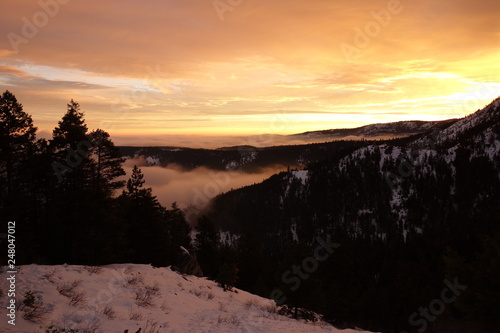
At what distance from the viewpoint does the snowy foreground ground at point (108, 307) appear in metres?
6.90

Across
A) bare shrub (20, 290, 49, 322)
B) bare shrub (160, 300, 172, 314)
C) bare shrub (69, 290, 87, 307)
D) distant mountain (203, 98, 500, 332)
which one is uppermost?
bare shrub (20, 290, 49, 322)

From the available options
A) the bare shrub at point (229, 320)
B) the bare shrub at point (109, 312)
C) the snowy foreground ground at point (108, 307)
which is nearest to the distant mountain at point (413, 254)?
the bare shrub at point (229, 320)

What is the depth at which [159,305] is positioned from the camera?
10258 mm

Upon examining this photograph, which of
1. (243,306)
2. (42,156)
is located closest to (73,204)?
(42,156)

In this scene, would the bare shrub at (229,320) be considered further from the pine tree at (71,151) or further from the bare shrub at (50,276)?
the pine tree at (71,151)

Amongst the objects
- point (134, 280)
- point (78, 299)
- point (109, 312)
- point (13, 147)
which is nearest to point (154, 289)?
point (134, 280)

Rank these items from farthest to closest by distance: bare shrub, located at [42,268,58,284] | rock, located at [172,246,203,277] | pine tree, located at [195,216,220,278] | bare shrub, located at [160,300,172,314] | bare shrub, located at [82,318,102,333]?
1. pine tree, located at [195,216,220,278]
2. rock, located at [172,246,203,277]
3. bare shrub, located at [160,300,172,314]
4. bare shrub, located at [42,268,58,284]
5. bare shrub, located at [82,318,102,333]

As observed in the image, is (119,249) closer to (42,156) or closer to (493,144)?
(42,156)

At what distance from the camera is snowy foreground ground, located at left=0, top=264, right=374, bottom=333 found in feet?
22.6

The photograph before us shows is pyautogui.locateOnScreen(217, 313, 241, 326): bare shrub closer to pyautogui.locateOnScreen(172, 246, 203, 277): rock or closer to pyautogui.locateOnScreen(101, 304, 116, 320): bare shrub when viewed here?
pyautogui.locateOnScreen(101, 304, 116, 320): bare shrub

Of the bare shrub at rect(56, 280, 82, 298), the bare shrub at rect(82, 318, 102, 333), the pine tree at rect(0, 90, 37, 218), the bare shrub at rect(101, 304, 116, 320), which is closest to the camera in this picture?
the bare shrub at rect(82, 318, 102, 333)

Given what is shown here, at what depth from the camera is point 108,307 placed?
27.6 ft

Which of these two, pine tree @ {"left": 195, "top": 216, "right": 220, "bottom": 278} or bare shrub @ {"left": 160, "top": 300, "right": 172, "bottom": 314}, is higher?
bare shrub @ {"left": 160, "top": 300, "right": 172, "bottom": 314}

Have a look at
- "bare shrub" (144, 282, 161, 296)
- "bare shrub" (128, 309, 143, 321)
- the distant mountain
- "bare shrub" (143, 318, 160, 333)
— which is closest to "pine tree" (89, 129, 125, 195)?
"bare shrub" (144, 282, 161, 296)
